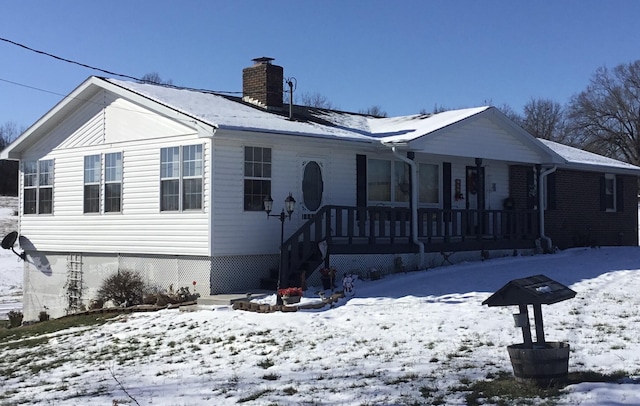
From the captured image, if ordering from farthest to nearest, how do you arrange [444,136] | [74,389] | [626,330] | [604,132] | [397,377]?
[604,132], [444,136], [626,330], [74,389], [397,377]

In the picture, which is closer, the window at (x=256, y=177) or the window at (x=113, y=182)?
the window at (x=256, y=177)

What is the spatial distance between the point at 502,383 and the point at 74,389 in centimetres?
493

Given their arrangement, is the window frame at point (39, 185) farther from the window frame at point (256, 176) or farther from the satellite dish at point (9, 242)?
the window frame at point (256, 176)

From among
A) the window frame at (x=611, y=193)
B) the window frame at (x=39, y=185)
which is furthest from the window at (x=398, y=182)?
the window frame at (x=39, y=185)

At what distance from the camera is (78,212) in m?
18.1

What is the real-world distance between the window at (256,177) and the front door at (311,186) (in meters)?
0.94

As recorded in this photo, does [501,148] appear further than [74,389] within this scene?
Yes

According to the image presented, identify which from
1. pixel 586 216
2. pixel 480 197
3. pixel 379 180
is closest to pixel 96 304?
pixel 379 180

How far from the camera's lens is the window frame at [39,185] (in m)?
19.0

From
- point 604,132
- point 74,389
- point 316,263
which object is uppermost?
point 604,132

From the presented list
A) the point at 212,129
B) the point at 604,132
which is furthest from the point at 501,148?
the point at 604,132

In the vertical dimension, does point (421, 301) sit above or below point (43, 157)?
below

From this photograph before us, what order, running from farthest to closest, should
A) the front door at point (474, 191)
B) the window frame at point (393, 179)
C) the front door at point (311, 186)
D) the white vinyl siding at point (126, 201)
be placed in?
the front door at point (474, 191), the window frame at point (393, 179), the front door at point (311, 186), the white vinyl siding at point (126, 201)

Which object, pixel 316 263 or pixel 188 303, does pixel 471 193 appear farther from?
pixel 188 303
